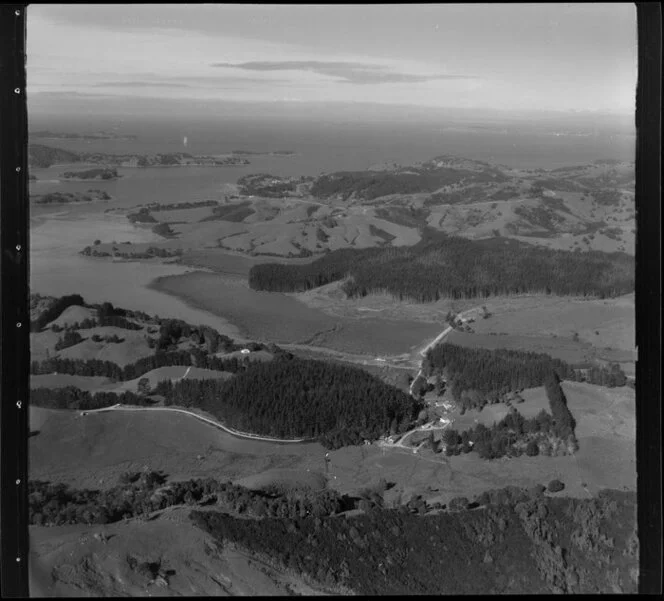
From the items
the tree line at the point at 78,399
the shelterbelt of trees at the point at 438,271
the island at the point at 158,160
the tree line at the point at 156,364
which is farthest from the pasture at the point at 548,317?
the tree line at the point at 78,399

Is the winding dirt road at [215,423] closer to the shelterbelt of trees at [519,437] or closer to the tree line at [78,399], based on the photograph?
the tree line at [78,399]

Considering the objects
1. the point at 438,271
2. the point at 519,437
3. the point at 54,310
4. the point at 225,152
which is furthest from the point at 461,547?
the point at 225,152

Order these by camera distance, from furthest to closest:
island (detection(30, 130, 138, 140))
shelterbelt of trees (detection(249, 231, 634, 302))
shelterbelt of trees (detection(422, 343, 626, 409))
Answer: shelterbelt of trees (detection(249, 231, 634, 302)), shelterbelt of trees (detection(422, 343, 626, 409)), island (detection(30, 130, 138, 140))

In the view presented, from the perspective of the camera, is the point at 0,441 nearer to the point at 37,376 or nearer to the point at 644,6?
the point at 37,376

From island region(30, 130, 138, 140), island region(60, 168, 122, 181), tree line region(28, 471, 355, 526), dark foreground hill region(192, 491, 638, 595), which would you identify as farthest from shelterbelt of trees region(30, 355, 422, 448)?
island region(30, 130, 138, 140)

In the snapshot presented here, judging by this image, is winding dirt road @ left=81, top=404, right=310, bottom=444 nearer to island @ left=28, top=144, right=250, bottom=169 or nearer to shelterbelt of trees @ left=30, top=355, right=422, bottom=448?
shelterbelt of trees @ left=30, top=355, right=422, bottom=448

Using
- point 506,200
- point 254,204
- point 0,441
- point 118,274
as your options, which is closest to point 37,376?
point 0,441

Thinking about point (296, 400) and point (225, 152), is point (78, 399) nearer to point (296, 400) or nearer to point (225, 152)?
point (296, 400)
